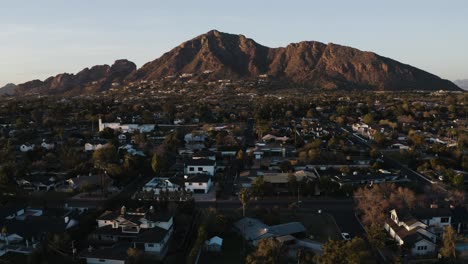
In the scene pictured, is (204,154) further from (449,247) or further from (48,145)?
(449,247)

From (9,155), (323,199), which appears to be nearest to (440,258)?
(323,199)

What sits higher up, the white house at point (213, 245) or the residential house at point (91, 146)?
the residential house at point (91, 146)

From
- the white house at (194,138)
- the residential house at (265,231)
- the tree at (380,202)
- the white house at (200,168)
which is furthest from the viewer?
the white house at (194,138)

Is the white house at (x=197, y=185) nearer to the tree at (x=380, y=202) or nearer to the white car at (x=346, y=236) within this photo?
the tree at (x=380, y=202)

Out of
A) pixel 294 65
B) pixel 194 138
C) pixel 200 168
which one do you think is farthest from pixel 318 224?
pixel 294 65

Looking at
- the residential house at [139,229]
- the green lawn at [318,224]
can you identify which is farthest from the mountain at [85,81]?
the green lawn at [318,224]

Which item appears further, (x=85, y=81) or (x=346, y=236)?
(x=85, y=81)
